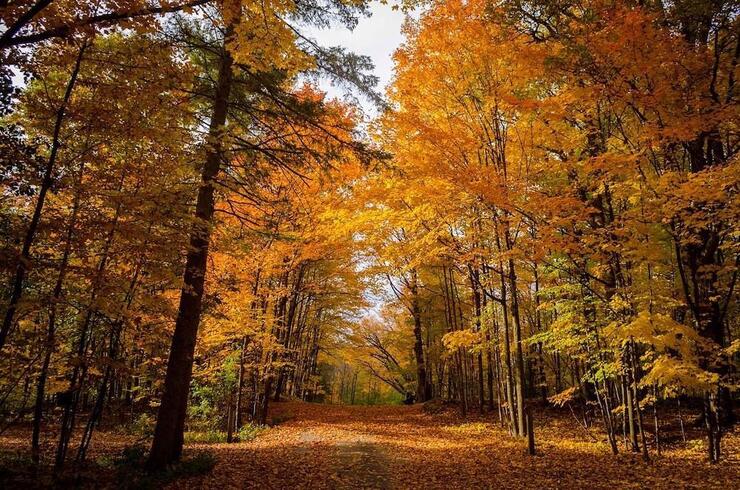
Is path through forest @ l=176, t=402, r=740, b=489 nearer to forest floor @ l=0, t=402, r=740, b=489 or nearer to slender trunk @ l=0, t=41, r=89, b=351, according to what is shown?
forest floor @ l=0, t=402, r=740, b=489

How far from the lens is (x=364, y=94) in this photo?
825 cm

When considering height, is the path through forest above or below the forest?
below

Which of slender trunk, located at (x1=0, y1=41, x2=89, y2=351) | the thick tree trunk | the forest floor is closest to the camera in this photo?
slender trunk, located at (x1=0, y1=41, x2=89, y2=351)

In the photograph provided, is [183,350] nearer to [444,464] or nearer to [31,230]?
[31,230]

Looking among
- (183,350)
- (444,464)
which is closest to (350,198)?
(183,350)

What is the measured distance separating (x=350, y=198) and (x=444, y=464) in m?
7.05

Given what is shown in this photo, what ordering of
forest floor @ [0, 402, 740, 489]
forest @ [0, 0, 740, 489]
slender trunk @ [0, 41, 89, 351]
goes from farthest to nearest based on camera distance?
1. forest floor @ [0, 402, 740, 489]
2. forest @ [0, 0, 740, 489]
3. slender trunk @ [0, 41, 89, 351]

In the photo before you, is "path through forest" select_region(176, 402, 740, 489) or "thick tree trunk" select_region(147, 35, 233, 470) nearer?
"path through forest" select_region(176, 402, 740, 489)

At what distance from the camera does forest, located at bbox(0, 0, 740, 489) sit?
604cm

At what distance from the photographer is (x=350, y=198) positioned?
1193 centimetres

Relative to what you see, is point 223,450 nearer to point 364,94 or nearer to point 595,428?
point 364,94

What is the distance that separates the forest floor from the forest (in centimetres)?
10

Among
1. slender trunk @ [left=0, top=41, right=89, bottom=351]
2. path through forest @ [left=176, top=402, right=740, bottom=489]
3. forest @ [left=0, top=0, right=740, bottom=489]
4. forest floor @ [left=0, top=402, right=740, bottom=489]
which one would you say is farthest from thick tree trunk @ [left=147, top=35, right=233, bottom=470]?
slender trunk @ [left=0, top=41, right=89, bottom=351]

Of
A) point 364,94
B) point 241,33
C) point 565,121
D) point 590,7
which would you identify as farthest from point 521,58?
point 241,33
